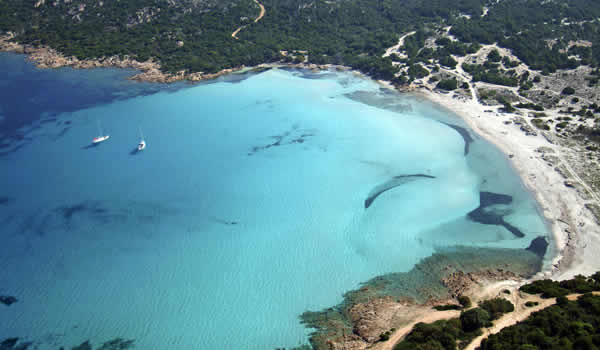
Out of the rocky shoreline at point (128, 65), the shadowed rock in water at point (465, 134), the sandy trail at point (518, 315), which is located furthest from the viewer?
the rocky shoreline at point (128, 65)

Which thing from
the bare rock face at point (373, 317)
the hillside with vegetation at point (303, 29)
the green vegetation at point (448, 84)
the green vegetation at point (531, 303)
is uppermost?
the hillside with vegetation at point (303, 29)

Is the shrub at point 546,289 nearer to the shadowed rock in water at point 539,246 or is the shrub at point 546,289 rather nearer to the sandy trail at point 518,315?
the sandy trail at point 518,315

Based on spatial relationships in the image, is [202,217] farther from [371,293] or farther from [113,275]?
[371,293]

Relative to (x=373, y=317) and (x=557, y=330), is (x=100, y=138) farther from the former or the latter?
(x=557, y=330)

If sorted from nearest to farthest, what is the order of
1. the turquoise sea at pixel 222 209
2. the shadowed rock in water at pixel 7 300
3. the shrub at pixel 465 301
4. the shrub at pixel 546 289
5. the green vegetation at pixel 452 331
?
the green vegetation at pixel 452 331
the shrub at pixel 546 289
the shrub at pixel 465 301
the turquoise sea at pixel 222 209
the shadowed rock in water at pixel 7 300

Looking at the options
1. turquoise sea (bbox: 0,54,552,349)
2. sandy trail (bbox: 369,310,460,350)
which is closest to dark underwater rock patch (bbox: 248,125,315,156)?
turquoise sea (bbox: 0,54,552,349)

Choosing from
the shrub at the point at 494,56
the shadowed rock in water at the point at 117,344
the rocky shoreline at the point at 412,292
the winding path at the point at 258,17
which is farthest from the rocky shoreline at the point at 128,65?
the rocky shoreline at the point at 412,292
